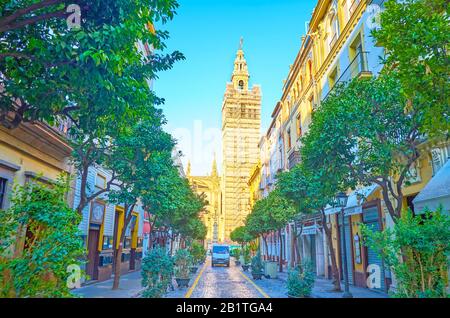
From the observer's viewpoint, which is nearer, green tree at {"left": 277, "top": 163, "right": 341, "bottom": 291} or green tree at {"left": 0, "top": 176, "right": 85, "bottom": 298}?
green tree at {"left": 0, "top": 176, "right": 85, "bottom": 298}

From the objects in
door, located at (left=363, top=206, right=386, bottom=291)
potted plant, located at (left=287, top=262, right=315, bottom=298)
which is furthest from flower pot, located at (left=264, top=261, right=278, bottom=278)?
potted plant, located at (left=287, top=262, right=315, bottom=298)

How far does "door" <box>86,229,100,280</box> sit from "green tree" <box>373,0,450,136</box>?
51.7 ft

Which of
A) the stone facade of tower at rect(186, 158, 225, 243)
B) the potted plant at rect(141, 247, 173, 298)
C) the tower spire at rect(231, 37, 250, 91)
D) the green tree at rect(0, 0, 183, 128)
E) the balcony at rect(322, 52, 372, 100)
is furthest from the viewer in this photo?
the stone facade of tower at rect(186, 158, 225, 243)

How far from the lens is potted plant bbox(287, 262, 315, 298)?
37.6 feet

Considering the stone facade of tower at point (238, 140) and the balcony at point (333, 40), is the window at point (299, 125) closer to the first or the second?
the balcony at point (333, 40)

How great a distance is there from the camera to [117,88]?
20.1 feet

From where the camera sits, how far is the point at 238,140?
86.2m

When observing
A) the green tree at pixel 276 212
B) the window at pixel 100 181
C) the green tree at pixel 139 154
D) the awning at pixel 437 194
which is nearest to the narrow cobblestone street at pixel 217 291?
the green tree at pixel 139 154

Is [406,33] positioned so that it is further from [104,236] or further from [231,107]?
[231,107]

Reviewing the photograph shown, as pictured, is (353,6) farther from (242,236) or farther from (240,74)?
(240,74)

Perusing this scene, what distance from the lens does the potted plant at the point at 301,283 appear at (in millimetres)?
11469

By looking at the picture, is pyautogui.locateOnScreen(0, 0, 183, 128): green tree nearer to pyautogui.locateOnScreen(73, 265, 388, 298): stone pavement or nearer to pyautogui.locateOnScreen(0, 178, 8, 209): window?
pyautogui.locateOnScreen(0, 178, 8, 209): window

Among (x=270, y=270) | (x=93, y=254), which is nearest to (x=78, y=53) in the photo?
(x=93, y=254)

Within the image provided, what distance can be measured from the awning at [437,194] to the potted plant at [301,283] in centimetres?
435
